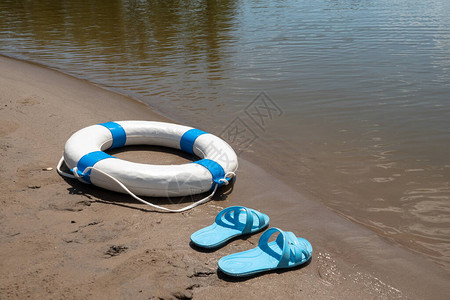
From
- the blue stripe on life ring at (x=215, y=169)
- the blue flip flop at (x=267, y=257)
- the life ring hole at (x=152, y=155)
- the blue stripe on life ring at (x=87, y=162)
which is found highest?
the blue stripe on life ring at (x=87, y=162)

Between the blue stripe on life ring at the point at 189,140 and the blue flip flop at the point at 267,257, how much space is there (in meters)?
1.55

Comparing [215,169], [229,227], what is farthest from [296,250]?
[215,169]

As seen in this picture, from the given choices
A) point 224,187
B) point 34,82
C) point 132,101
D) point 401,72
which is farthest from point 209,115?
point 401,72

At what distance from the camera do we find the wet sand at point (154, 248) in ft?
8.01

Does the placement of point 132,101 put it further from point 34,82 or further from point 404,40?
point 404,40

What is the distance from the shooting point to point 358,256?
291 centimetres

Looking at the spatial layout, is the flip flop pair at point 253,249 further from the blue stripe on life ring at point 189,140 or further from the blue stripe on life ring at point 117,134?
the blue stripe on life ring at point 117,134

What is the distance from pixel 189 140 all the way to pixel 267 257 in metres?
1.73

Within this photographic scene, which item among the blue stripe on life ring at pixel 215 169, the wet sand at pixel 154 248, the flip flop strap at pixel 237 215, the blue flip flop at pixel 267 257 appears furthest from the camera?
the blue stripe on life ring at pixel 215 169

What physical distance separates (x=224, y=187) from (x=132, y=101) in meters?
2.89

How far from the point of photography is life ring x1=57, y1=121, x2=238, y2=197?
3.36 metres

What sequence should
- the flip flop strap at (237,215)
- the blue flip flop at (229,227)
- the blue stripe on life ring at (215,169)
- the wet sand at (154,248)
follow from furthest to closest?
the blue stripe on life ring at (215,169), the flip flop strap at (237,215), the blue flip flop at (229,227), the wet sand at (154,248)

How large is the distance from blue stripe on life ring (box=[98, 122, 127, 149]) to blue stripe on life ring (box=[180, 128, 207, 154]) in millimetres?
572

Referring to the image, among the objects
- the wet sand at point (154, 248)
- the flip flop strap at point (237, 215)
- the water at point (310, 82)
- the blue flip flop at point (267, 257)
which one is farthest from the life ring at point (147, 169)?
the blue flip flop at point (267, 257)
